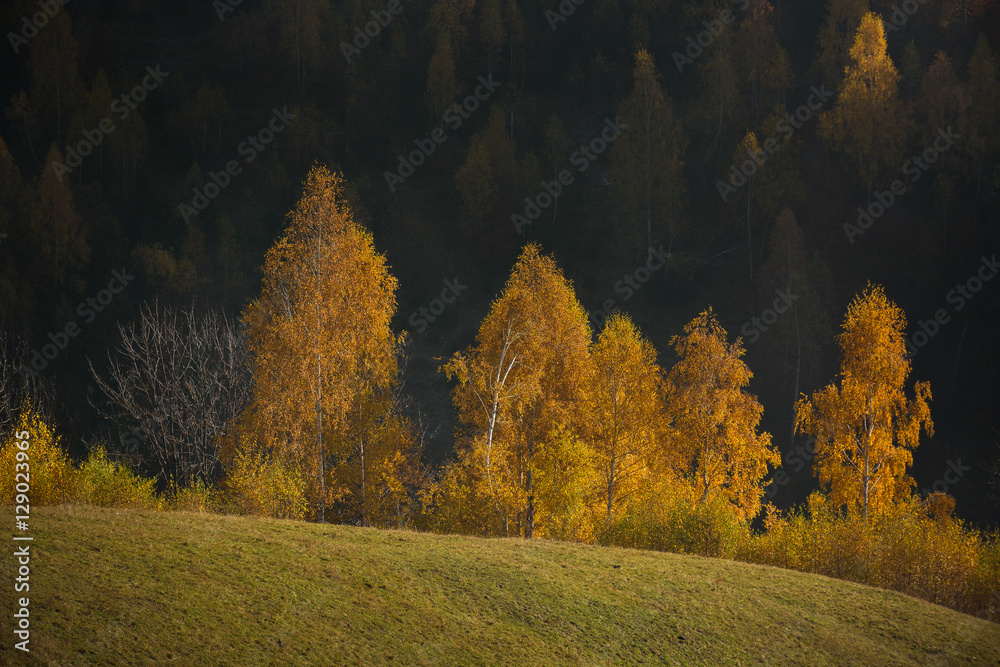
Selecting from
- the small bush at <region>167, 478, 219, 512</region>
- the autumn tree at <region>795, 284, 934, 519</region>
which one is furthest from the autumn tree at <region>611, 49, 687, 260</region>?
the small bush at <region>167, 478, 219, 512</region>

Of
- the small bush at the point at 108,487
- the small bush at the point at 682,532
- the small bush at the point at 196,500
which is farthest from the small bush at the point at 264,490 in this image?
the small bush at the point at 682,532

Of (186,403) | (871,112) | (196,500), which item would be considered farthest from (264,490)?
(871,112)

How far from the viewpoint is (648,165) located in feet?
216

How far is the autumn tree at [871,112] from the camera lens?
194 feet

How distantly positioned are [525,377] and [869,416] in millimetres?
14674

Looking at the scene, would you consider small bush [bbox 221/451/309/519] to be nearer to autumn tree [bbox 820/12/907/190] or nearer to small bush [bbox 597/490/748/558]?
small bush [bbox 597/490/748/558]

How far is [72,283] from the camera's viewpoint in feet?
216

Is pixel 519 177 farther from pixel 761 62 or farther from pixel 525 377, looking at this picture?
pixel 525 377

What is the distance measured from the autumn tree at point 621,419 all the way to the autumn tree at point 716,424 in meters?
1.12

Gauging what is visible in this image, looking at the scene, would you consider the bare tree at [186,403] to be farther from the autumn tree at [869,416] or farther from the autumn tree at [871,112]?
the autumn tree at [871,112]

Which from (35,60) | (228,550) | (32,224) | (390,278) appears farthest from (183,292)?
(228,550)

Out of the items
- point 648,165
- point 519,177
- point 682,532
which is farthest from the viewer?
point 519,177

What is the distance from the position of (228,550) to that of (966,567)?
22258mm

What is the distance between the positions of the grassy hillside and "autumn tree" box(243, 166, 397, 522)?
7.09 meters
